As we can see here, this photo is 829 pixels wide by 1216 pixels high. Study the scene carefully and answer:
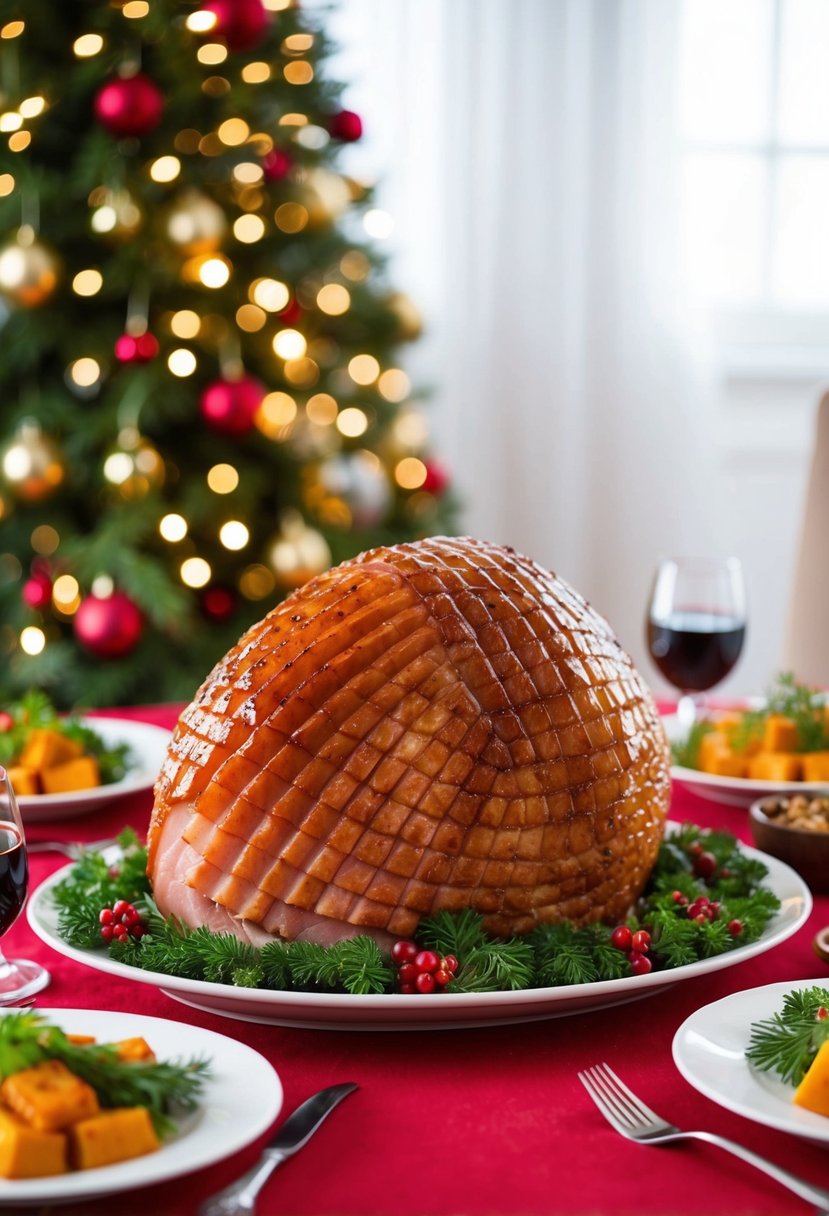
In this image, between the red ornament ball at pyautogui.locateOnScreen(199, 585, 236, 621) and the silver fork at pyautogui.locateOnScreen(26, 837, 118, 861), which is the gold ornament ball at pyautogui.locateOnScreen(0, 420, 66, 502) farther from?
the silver fork at pyautogui.locateOnScreen(26, 837, 118, 861)

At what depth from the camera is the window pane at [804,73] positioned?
195 inches

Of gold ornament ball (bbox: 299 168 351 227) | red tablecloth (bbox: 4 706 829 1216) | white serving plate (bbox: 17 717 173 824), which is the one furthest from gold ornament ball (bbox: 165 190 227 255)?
red tablecloth (bbox: 4 706 829 1216)

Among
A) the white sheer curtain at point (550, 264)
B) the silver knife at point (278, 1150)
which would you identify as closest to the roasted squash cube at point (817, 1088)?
the silver knife at point (278, 1150)

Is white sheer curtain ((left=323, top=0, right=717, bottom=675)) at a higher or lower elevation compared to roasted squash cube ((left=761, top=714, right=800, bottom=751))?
higher

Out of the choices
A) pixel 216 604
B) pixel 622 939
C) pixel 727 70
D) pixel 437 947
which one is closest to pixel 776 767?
pixel 622 939

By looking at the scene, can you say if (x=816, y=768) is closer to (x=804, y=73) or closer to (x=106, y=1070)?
(x=106, y=1070)

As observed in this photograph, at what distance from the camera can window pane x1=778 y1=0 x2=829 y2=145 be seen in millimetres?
4941

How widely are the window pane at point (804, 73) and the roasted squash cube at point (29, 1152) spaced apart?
496 centimetres

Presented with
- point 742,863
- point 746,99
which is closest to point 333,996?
point 742,863

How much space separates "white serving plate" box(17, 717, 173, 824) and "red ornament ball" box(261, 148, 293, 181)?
6.49ft

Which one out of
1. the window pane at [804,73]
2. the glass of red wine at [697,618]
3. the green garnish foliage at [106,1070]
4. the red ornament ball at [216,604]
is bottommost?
the red ornament ball at [216,604]

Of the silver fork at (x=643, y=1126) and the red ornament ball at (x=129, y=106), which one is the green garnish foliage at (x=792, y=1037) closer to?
the silver fork at (x=643, y=1126)

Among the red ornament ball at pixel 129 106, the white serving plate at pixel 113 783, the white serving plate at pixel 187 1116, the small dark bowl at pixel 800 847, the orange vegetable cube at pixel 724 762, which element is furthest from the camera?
the red ornament ball at pixel 129 106

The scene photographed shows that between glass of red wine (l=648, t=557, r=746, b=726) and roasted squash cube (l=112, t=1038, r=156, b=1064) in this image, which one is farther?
glass of red wine (l=648, t=557, r=746, b=726)
